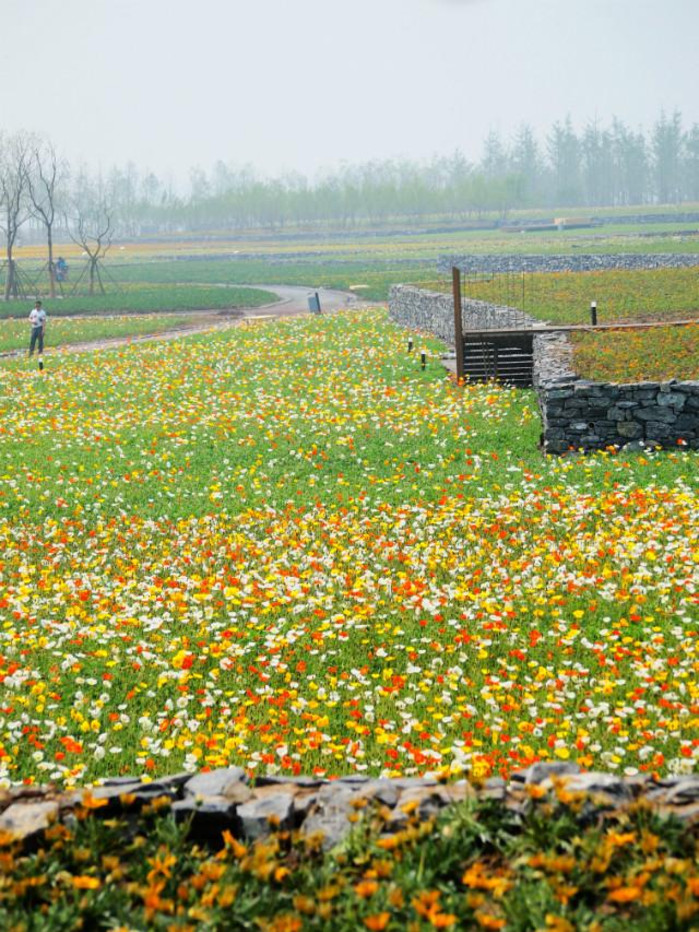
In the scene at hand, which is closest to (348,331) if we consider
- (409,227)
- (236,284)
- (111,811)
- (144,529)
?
(144,529)

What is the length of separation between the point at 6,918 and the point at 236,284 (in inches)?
2823

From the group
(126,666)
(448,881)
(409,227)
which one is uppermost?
(409,227)

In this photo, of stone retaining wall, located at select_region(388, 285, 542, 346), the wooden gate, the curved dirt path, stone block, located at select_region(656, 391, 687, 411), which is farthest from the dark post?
the curved dirt path

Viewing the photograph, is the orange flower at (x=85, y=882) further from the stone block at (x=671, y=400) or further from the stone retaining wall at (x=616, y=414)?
the stone block at (x=671, y=400)

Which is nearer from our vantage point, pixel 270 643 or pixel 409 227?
pixel 270 643

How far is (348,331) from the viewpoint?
36.5m

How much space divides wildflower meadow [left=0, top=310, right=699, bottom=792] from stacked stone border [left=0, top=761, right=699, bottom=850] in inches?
75.7

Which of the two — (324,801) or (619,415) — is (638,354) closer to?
(619,415)

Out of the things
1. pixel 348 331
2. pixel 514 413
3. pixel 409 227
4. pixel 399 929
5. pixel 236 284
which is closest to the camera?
pixel 399 929

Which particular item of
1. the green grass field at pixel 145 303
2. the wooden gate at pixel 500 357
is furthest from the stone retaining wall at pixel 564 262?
the wooden gate at pixel 500 357

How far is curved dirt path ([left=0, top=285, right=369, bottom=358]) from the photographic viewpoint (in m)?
39.5

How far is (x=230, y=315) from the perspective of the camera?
165ft

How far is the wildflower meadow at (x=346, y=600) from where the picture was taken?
837cm

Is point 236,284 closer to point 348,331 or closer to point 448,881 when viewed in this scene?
point 348,331
